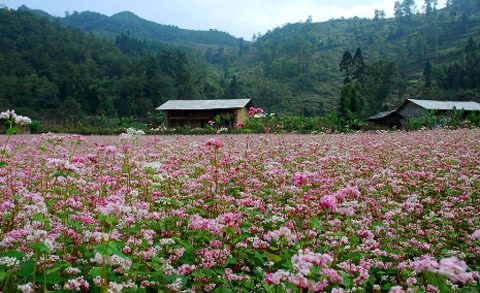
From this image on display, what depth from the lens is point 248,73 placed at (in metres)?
148

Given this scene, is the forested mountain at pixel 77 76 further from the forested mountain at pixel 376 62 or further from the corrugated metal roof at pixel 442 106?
the corrugated metal roof at pixel 442 106

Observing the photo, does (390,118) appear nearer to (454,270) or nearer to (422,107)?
(422,107)

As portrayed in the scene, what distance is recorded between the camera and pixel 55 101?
276 ft

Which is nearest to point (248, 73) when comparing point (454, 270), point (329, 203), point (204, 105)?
point (204, 105)

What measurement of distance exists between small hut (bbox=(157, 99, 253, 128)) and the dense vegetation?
48.3 ft

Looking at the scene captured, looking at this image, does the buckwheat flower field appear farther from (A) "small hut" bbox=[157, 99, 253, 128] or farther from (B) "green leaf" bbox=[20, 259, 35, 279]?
(A) "small hut" bbox=[157, 99, 253, 128]

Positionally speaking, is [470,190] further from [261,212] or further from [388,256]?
[261,212]

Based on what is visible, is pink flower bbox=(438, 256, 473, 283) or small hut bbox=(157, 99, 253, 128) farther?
small hut bbox=(157, 99, 253, 128)

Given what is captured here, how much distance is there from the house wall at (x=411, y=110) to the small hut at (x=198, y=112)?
2275cm

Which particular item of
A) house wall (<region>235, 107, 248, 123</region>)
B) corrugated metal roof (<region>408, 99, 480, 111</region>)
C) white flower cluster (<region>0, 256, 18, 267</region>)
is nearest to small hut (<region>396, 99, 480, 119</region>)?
corrugated metal roof (<region>408, 99, 480, 111</region>)

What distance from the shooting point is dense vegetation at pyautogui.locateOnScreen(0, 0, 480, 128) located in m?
82.2

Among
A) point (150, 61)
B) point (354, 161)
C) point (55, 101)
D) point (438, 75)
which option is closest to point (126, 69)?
point (150, 61)

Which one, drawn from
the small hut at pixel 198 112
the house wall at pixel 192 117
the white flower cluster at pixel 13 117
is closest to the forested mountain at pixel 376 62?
the small hut at pixel 198 112

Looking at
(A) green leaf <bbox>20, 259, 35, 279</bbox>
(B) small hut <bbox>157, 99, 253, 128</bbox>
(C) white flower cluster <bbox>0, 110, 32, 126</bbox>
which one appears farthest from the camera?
(B) small hut <bbox>157, 99, 253, 128</bbox>
